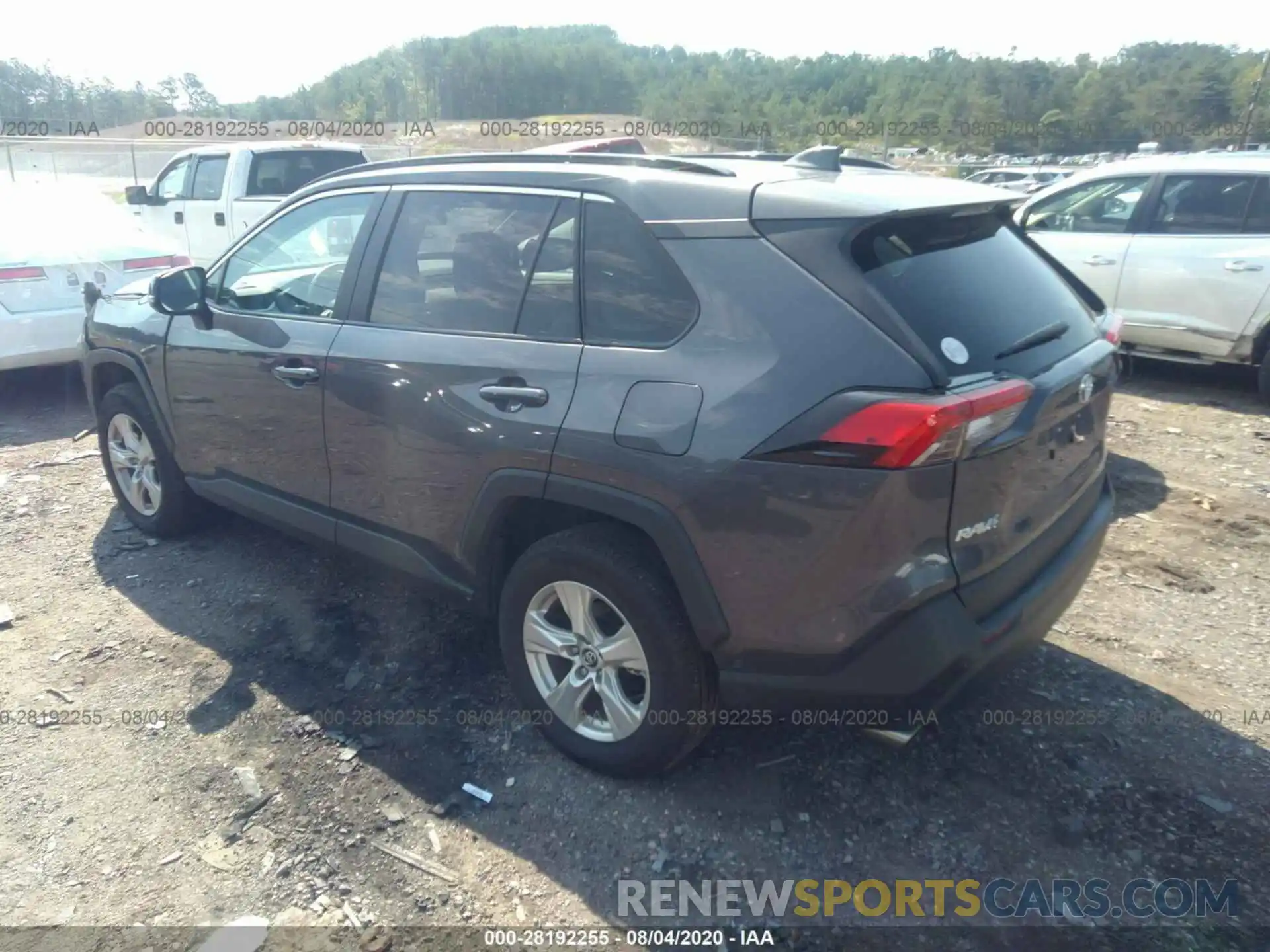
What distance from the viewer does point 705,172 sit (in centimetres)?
271

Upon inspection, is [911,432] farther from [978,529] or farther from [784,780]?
[784,780]

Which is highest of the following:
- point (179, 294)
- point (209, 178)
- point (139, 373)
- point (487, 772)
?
point (209, 178)

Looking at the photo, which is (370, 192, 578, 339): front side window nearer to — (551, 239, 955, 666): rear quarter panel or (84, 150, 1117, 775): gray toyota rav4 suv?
(84, 150, 1117, 775): gray toyota rav4 suv

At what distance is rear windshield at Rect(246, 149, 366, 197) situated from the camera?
10297 mm

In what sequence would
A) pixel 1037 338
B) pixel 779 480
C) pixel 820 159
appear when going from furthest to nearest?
1. pixel 820 159
2. pixel 1037 338
3. pixel 779 480

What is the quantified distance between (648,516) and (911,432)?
0.76m

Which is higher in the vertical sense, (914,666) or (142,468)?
(914,666)

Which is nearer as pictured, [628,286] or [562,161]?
[628,286]

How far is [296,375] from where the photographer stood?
354cm

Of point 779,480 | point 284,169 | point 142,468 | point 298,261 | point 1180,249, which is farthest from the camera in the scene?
point 284,169

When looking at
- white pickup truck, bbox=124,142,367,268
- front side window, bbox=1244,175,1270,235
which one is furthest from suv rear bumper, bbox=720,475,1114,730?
white pickup truck, bbox=124,142,367,268

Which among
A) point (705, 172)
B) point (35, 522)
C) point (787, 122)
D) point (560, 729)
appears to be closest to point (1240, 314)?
point (705, 172)

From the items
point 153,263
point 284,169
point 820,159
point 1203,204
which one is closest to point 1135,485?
point 1203,204

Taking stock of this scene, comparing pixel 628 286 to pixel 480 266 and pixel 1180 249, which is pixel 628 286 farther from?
pixel 1180 249
